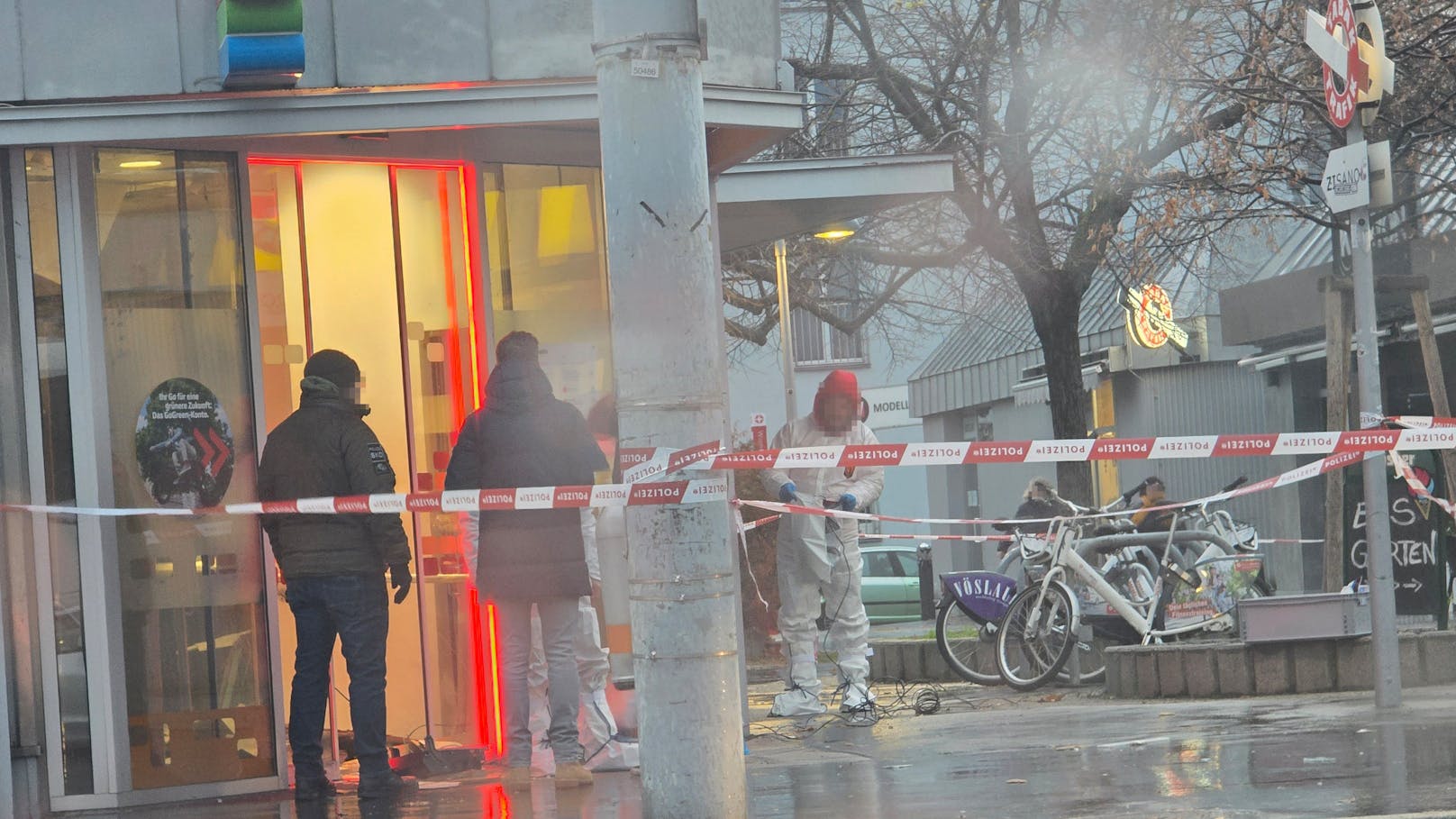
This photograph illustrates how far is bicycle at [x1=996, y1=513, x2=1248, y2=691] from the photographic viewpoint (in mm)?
11750

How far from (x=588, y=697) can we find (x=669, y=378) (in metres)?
3.36

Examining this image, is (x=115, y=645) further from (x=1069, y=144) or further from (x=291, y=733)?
(x=1069, y=144)

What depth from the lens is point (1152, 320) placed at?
23891 millimetres

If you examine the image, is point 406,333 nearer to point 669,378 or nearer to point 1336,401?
point 669,378

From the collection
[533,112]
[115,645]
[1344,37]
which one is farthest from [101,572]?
[1344,37]

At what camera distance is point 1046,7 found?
17.4 m

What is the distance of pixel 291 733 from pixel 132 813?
2.41 feet

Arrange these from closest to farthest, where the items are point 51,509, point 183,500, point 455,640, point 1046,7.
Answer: point 51,509 → point 183,500 → point 455,640 → point 1046,7

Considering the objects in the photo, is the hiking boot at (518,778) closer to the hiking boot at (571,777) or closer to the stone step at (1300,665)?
the hiking boot at (571,777)

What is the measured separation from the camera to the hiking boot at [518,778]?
7.91 m

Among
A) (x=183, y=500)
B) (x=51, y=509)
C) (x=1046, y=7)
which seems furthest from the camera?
(x=1046, y=7)

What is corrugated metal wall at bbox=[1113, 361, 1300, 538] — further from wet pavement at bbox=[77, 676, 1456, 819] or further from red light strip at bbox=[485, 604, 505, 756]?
red light strip at bbox=[485, 604, 505, 756]

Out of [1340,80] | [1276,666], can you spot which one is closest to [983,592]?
[1276,666]

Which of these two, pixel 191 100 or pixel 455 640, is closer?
pixel 191 100
